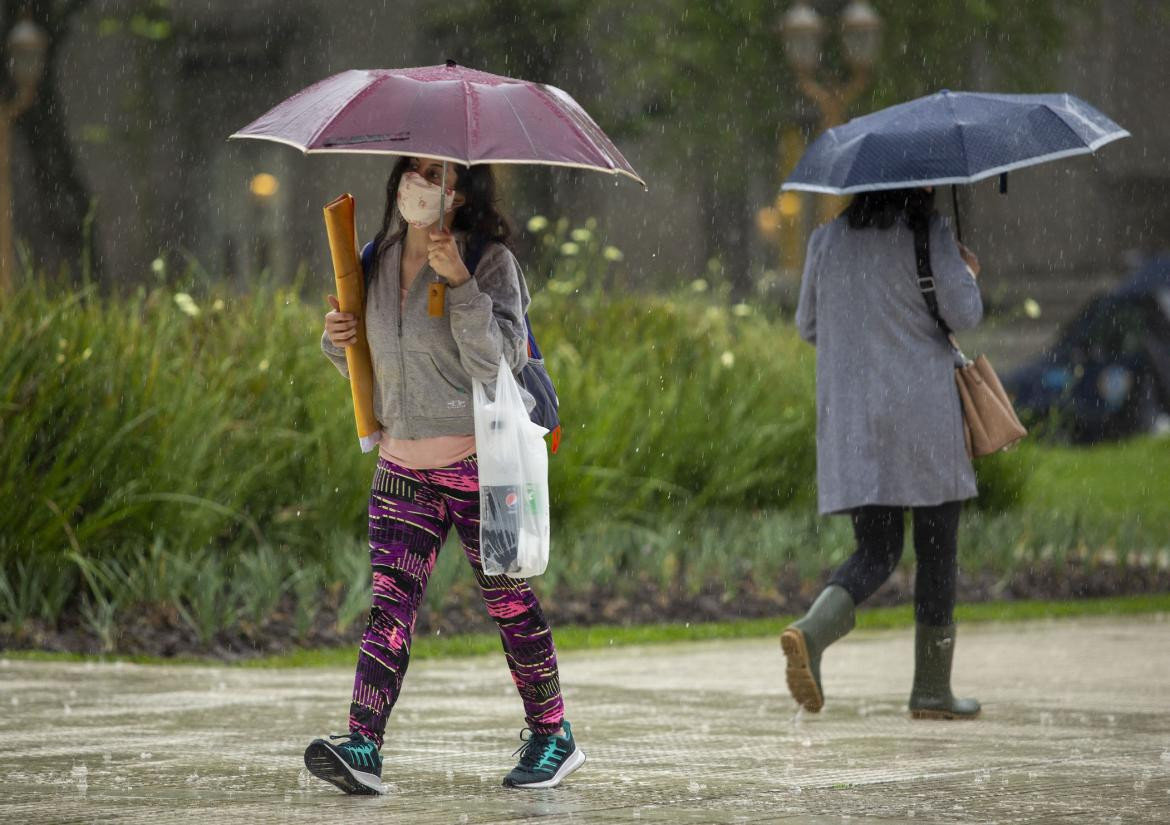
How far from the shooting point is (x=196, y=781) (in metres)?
5.14

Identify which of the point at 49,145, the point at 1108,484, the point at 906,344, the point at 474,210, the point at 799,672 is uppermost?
the point at 49,145

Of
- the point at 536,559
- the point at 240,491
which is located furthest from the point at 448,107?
the point at 240,491

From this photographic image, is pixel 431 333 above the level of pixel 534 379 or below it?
above

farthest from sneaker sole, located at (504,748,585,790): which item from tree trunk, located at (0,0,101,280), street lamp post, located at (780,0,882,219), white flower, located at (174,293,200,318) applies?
tree trunk, located at (0,0,101,280)

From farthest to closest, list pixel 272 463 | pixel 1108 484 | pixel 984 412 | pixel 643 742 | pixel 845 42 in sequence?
pixel 845 42
pixel 1108 484
pixel 272 463
pixel 984 412
pixel 643 742

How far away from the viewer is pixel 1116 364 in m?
21.2

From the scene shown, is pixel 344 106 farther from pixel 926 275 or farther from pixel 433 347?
pixel 926 275

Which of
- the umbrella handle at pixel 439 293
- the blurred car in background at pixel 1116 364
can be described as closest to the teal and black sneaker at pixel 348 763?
the umbrella handle at pixel 439 293

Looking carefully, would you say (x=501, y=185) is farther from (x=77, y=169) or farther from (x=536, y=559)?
(x=77, y=169)

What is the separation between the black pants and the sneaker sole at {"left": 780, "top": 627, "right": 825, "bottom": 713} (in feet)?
1.04

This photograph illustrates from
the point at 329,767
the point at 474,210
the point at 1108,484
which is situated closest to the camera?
the point at 329,767

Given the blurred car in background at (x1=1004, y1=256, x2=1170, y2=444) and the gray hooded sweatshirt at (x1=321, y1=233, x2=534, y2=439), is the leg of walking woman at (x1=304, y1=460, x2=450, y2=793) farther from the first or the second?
the blurred car in background at (x1=1004, y1=256, x2=1170, y2=444)

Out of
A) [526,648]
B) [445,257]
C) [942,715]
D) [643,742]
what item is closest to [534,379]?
[445,257]

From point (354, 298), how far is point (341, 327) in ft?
0.27
